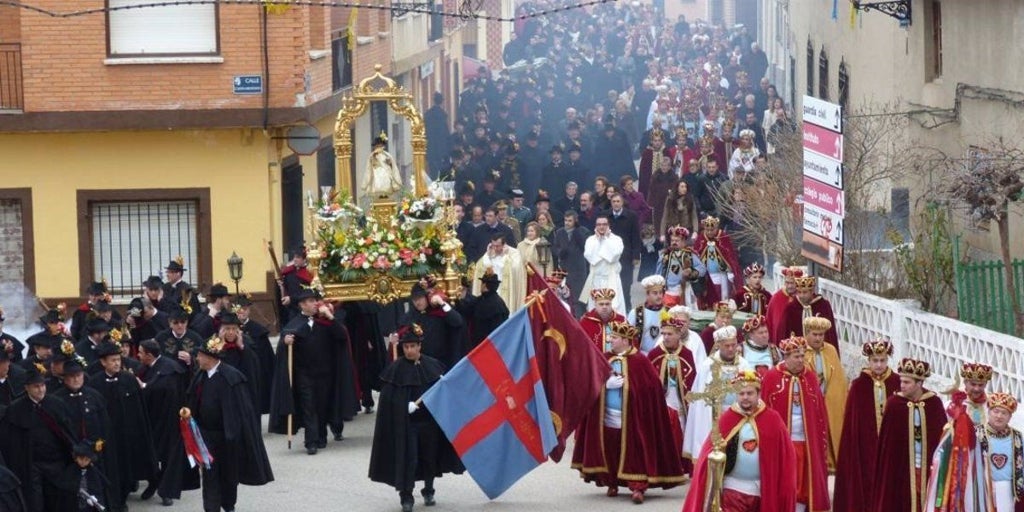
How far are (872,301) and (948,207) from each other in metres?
1.47

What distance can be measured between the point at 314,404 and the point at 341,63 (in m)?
13.9

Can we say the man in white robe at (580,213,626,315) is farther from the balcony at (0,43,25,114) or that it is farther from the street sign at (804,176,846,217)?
the balcony at (0,43,25,114)

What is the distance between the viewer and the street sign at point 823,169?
20.3 m

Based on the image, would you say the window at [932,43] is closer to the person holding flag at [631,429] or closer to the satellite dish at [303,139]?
the satellite dish at [303,139]

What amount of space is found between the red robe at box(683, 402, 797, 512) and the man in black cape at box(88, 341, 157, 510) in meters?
5.39

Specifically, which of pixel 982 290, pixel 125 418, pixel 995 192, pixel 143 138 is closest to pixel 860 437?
pixel 982 290

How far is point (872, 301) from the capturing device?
21000 mm

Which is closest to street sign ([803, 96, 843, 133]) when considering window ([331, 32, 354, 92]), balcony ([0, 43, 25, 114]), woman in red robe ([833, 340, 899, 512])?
woman in red robe ([833, 340, 899, 512])

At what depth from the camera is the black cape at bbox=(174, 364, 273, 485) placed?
17.6 metres

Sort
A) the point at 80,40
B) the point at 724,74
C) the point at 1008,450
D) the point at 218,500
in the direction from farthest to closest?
the point at 724,74
the point at 80,40
the point at 218,500
the point at 1008,450

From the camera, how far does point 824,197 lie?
818 inches

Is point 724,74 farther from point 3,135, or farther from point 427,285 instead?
point 427,285

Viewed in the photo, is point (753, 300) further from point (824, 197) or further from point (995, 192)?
point (995, 192)

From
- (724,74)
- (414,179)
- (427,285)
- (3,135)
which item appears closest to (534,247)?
(414,179)
